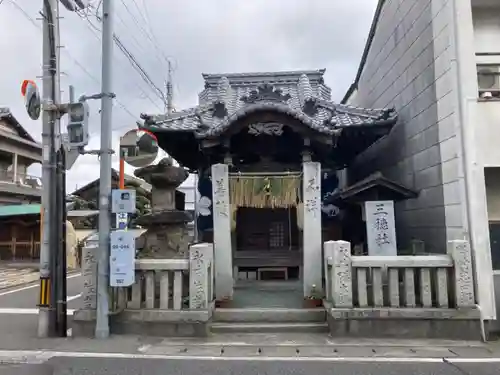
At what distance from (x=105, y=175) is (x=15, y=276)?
14.9 m

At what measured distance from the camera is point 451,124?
8875 mm

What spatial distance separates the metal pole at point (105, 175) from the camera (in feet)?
26.4

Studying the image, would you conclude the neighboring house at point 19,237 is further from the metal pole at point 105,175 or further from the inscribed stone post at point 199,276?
the inscribed stone post at point 199,276

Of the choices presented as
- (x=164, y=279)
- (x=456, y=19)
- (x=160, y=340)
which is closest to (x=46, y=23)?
(x=164, y=279)

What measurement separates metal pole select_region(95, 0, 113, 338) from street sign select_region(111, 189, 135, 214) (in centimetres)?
17

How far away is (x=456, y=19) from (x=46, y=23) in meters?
8.56

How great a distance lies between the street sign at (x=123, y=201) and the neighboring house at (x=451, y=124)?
268 inches

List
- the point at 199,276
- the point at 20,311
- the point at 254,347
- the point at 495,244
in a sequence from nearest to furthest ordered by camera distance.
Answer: the point at 254,347 → the point at 199,276 → the point at 495,244 → the point at 20,311

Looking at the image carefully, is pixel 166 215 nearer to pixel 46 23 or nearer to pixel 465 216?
pixel 46 23

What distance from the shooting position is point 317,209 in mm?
10336

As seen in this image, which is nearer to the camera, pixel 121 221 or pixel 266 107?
pixel 121 221

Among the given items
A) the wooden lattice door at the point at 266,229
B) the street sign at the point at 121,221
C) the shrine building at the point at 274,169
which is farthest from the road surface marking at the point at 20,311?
the wooden lattice door at the point at 266,229

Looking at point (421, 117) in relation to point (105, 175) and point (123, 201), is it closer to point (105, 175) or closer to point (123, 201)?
point (123, 201)

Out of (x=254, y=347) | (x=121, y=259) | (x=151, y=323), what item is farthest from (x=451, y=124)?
(x=151, y=323)
